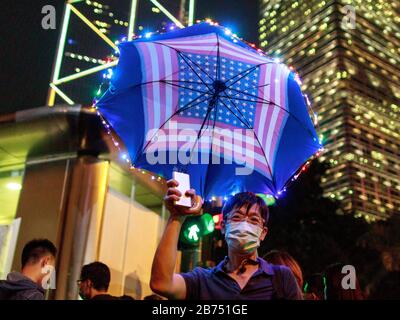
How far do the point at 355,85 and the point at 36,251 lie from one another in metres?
78.3

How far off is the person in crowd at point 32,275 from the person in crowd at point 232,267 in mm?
1565

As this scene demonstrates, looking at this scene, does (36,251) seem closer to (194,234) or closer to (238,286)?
(238,286)

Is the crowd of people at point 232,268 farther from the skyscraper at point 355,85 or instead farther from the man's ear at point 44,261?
the skyscraper at point 355,85

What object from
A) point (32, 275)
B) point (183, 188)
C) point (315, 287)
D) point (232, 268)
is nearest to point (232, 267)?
point (232, 268)

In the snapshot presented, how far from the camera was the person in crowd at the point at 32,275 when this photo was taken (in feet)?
12.0

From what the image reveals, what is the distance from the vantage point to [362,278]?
23891 mm

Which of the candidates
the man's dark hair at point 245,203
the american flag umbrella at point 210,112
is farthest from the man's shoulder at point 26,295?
the man's dark hair at point 245,203

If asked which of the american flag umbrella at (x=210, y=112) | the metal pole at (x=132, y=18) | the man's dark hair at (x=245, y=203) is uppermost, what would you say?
the metal pole at (x=132, y=18)

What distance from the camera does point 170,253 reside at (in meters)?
2.50

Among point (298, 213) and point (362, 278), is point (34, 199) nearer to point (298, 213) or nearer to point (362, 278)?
point (298, 213)

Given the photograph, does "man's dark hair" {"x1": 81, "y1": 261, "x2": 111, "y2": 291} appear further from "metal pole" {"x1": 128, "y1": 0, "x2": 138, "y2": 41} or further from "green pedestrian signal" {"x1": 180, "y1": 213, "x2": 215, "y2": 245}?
"metal pole" {"x1": 128, "y1": 0, "x2": 138, "y2": 41}
